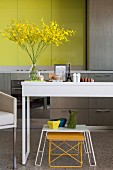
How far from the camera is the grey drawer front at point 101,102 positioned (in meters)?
5.95

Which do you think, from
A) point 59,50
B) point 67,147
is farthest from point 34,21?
point 67,147

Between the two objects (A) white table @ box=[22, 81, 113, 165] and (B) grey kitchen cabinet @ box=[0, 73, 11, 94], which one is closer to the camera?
(A) white table @ box=[22, 81, 113, 165]

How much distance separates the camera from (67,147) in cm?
465

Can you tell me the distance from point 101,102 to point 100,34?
1112 millimetres

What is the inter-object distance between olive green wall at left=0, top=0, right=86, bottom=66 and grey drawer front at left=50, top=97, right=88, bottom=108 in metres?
1.00

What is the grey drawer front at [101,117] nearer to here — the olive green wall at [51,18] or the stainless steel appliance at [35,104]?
the stainless steel appliance at [35,104]

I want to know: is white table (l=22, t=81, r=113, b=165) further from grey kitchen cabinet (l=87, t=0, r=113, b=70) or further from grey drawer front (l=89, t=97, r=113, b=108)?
grey kitchen cabinet (l=87, t=0, r=113, b=70)

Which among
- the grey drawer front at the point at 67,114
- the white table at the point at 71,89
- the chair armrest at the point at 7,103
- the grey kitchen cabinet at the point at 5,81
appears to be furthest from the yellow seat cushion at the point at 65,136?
the grey kitchen cabinet at the point at 5,81

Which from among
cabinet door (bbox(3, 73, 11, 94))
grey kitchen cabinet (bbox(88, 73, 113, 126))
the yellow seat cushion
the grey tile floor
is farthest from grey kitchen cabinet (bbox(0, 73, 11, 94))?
the yellow seat cushion

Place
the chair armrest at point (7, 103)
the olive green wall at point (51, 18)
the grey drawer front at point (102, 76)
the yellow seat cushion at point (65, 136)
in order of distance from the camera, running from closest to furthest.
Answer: the yellow seat cushion at point (65, 136), the chair armrest at point (7, 103), the grey drawer front at point (102, 76), the olive green wall at point (51, 18)

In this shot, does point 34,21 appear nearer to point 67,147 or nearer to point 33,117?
point 33,117

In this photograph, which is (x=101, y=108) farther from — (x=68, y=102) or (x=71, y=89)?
(x=71, y=89)

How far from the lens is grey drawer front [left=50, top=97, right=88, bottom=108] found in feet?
19.5

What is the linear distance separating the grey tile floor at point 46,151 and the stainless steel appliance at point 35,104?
0.28m
